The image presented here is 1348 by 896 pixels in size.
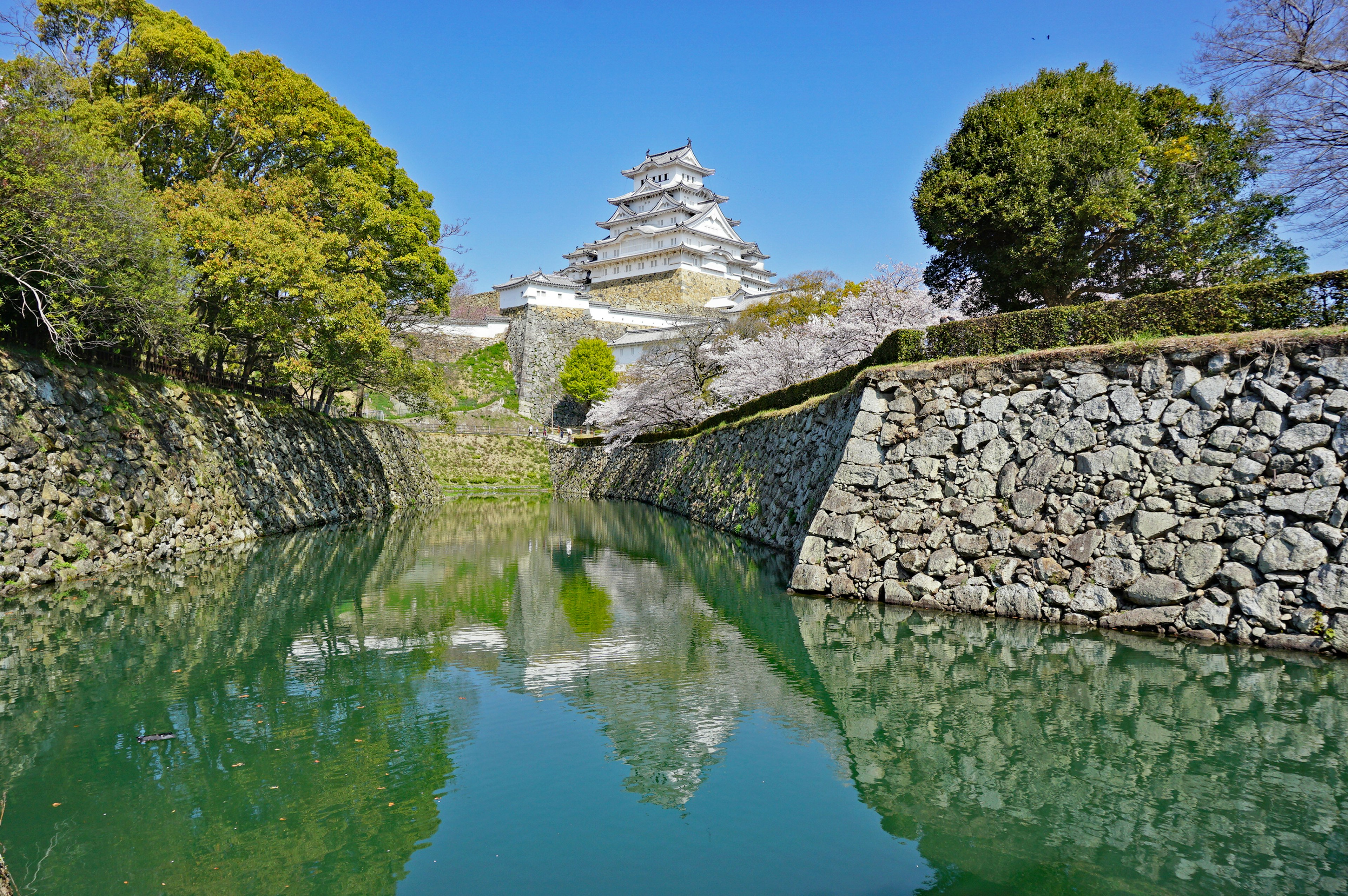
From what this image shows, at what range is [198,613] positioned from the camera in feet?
32.0

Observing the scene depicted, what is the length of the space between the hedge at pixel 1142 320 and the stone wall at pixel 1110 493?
51cm

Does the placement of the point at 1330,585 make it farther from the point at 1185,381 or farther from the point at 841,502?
the point at 841,502

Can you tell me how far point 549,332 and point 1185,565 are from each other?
45672mm

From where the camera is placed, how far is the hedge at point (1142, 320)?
8797 mm

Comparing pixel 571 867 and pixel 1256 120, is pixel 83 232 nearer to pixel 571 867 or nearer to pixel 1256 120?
pixel 571 867

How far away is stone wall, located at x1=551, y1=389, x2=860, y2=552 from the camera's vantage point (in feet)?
46.1

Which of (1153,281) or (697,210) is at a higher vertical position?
(697,210)

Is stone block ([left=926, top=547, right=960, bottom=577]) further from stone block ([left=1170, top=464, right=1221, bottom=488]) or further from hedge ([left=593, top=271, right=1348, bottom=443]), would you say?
hedge ([left=593, top=271, right=1348, bottom=443])

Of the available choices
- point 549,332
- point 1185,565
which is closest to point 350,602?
point 1185,565

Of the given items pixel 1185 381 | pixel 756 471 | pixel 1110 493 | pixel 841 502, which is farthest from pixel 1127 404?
pixel 756 471

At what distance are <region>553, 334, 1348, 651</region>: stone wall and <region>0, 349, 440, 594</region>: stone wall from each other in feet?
33.2

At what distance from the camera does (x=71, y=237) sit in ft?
34.4

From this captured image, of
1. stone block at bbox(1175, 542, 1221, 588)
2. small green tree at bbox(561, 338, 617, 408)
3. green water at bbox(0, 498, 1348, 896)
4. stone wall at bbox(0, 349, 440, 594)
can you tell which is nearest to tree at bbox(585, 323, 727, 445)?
small green tree at bbox(561, 338, 617, 408)

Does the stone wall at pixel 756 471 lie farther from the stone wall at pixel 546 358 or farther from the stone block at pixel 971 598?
the stone wall at pixel 546 358
